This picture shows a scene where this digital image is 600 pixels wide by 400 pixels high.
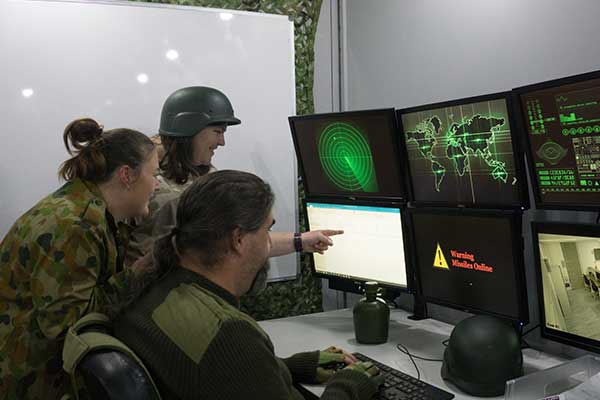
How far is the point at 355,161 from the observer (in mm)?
2174

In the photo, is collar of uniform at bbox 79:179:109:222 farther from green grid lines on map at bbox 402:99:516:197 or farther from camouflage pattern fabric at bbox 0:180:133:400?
green grid lines on map at bbox 402:99:516:197

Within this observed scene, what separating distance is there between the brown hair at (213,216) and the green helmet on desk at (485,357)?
26.6 inches

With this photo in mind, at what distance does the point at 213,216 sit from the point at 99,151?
0.55 meters

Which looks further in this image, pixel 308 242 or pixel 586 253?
pixel 308 242

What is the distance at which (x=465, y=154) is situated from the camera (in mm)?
1788

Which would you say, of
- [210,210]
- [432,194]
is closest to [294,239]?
[432,194]

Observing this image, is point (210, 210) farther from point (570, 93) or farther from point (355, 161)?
point (355, 161)

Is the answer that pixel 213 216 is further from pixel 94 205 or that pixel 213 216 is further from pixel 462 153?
pixel 462 153

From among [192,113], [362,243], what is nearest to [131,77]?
[192,113]

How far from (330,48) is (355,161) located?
2.83 ft

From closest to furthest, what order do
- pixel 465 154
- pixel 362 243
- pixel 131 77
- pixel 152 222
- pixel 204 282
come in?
pixel 204 282 → pixel 465 154 → pixel 152 222 → pixel 362 243 → pixel 131 77

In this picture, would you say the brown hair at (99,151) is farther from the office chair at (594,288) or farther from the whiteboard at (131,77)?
the office chair at (594,288)

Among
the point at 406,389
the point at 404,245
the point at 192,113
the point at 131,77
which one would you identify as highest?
the point at 131,77

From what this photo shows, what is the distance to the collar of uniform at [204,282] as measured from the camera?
3.88ft
